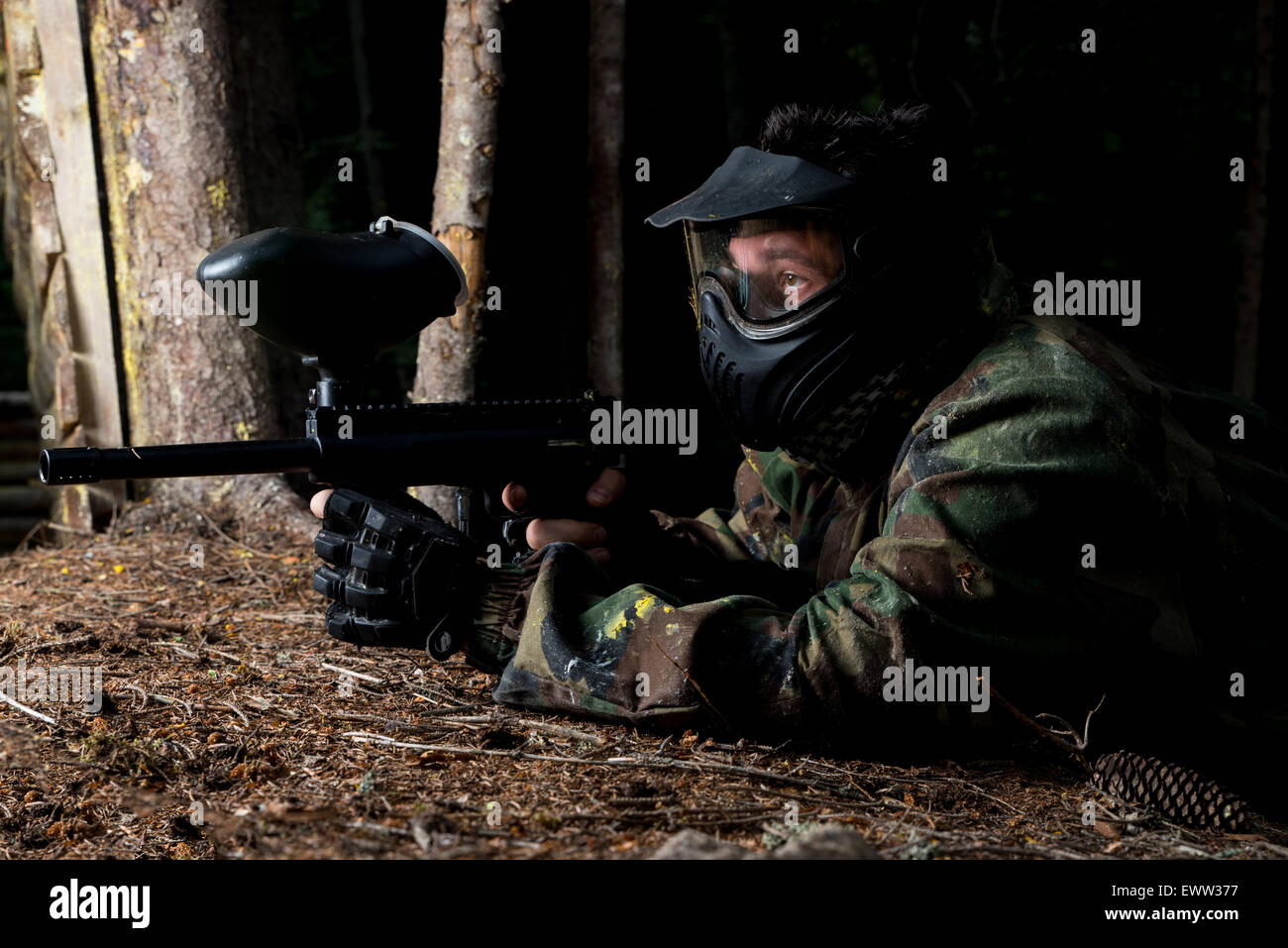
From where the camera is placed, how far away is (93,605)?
358 cm

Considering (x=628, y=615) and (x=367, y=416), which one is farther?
(x=367, y=416)

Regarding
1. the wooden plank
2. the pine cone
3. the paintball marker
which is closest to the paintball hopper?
the paintball marker

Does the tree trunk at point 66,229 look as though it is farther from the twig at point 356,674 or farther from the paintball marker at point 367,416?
the paintball marker at point 367,416

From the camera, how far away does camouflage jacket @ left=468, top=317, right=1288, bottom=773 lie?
7.48ft

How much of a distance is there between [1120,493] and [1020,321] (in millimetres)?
480

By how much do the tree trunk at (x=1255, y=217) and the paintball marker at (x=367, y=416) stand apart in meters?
5.48

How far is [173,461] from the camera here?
2326 mm

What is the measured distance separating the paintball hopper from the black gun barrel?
0.25 meters

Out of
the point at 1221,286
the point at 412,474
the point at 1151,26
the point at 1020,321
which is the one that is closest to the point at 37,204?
the point at 412,474

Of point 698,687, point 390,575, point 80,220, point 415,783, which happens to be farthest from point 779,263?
point 80,220

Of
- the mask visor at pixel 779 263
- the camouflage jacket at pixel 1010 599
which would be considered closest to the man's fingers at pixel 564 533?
the camouflage jacket at pixel 1010 599

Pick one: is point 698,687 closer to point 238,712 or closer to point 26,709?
point 238,712

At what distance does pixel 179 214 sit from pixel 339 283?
2.19 meters

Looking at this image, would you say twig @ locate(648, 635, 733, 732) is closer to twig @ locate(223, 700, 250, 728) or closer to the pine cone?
the pine cone
